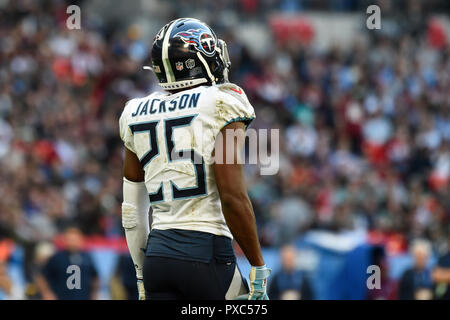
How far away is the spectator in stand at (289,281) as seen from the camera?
27.8ft

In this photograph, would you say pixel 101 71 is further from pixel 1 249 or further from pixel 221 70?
pixel 221 70

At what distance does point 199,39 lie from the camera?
398cm

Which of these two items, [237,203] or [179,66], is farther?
[179,66]

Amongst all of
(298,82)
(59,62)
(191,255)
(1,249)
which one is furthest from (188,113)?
(298,82)

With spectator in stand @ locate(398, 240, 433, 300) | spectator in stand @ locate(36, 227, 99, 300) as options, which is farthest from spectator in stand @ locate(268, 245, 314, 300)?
spectator in stand @ locate(36, 227, 99, 300)

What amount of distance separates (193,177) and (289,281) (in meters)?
5.01

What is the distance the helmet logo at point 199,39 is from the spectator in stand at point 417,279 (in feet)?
16.0

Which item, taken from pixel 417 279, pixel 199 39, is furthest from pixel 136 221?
pixel 417 279

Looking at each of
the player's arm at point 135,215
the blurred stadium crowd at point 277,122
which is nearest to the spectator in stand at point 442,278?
the blurred stadium crowd at point 277,122

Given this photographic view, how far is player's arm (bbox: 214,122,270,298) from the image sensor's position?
3.71 metres

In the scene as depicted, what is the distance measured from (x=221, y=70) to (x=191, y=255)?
910 millimetres

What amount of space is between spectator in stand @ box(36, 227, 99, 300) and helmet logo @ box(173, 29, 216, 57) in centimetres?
497

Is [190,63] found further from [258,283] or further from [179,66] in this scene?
[258,283]

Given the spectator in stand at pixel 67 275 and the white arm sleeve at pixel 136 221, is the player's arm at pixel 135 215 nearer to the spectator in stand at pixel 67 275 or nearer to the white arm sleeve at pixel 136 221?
the white arm sleeve at pixel 136 221
